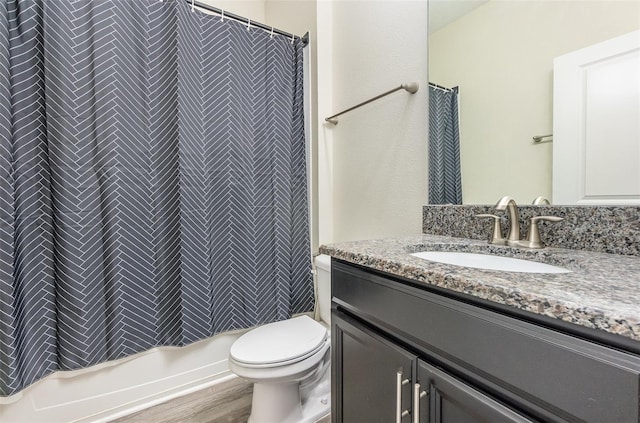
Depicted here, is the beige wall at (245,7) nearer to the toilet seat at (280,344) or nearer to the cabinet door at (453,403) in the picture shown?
the toilet seat at (280,344)

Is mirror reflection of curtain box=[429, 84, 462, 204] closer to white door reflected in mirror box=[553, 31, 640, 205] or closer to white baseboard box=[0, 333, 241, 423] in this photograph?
white door reflected in mirror box=[553, 31, 640, 205]

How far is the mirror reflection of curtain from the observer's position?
1081mm

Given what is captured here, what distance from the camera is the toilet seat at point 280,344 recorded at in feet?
3.53

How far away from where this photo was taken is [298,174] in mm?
1676

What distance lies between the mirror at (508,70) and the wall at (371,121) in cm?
14

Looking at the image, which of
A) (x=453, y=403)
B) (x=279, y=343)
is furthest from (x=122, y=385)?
(x=453, y=403)

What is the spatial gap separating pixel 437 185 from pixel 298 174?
82 cm

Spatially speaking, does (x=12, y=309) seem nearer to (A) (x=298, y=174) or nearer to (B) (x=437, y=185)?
(A) (x=298, y=174)

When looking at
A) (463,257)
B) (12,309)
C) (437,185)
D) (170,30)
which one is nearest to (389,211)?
(437,185)

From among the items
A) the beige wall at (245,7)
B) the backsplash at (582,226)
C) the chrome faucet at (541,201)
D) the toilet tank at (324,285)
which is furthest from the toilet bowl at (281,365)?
the beige wall at (245,7)

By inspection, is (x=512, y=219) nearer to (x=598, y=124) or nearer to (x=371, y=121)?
(x=598, y=124)

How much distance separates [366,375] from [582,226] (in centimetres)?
69

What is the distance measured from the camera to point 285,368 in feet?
3.53

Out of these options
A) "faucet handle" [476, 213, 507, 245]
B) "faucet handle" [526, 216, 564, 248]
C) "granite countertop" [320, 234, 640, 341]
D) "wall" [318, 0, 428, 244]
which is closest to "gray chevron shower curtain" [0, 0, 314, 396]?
"wall" [318, 0, 428, 244]
